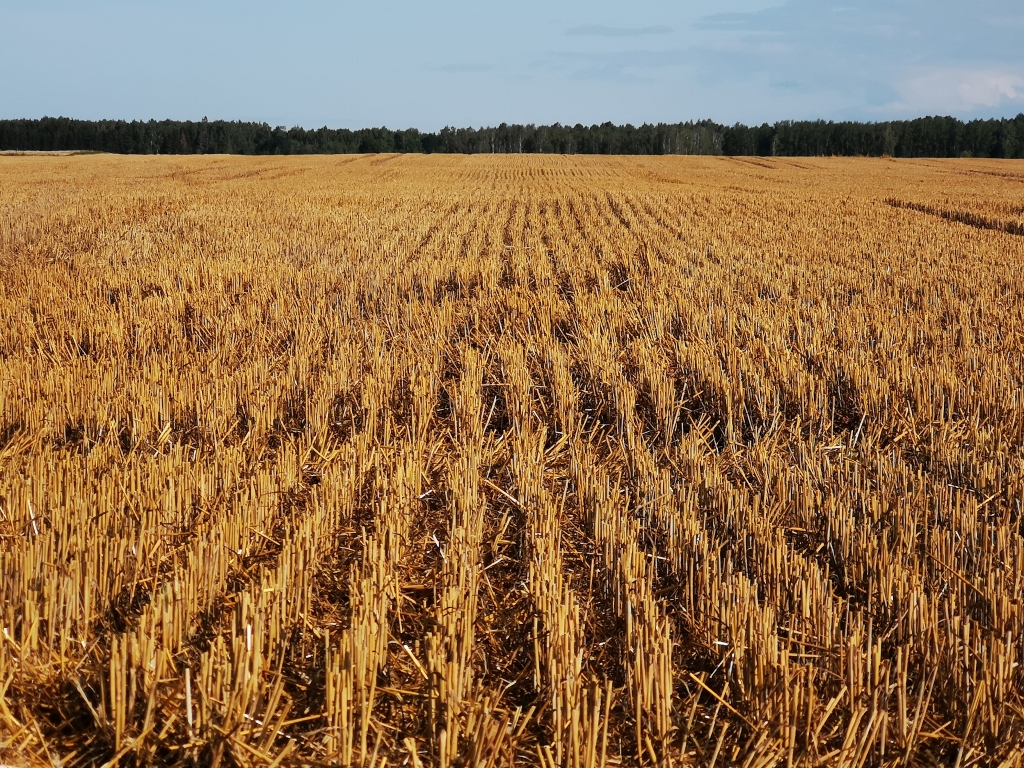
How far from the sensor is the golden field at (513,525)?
2.48m

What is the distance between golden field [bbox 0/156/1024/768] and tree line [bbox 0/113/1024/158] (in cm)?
9097

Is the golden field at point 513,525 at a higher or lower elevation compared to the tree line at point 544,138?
lower

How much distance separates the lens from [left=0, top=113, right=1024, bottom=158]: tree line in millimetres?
94812

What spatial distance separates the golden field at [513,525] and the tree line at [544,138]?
90971 mm

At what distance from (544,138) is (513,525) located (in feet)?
383

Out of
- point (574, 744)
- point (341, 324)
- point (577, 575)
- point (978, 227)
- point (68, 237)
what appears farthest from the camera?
point (978, 227)

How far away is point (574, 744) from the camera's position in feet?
7.55

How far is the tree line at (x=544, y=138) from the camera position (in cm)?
9481

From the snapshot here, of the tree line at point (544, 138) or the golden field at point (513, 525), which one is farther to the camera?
the tree line at point (544, 138)

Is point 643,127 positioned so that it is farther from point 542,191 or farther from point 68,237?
point 68,237

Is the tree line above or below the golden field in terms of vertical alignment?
above

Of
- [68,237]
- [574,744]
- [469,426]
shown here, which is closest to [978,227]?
[469,426]

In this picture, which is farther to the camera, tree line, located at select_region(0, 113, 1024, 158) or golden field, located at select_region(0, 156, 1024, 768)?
tree line, located at select_region(0, 113, 1024, 158)

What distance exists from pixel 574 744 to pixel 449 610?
72cm
